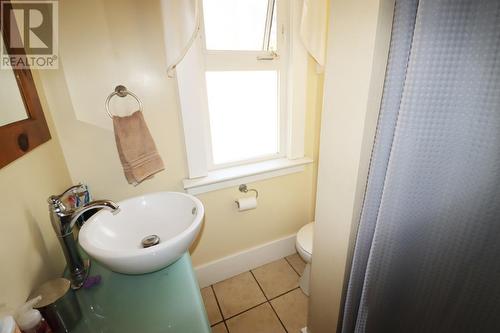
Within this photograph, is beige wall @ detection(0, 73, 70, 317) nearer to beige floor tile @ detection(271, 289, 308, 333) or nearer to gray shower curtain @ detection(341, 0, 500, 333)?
gray shower curtain @ detection(341, 0, 500, 333)

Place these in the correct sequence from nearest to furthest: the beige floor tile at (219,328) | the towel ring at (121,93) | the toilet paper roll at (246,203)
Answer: the towel ring at (121,93) → the beige floor tile at (219,328) → the toilet paper roll at (246,203)

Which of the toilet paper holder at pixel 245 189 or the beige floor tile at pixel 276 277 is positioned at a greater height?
the toilet paper holder at pixel 245 189

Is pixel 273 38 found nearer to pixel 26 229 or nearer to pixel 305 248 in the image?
pixel 305 248

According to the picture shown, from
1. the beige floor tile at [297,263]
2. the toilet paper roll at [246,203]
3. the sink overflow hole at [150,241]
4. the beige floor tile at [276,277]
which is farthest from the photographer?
the beige floor tile at [297,263]

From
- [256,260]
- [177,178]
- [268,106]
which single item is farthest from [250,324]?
[268,106]

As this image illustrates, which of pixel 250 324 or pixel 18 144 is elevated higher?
pixel 18 144

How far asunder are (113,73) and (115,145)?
0.37m

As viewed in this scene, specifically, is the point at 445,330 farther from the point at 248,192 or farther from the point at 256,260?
the point at 256,260

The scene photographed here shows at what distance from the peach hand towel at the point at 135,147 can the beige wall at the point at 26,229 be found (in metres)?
0.28

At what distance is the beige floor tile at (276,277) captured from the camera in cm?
164

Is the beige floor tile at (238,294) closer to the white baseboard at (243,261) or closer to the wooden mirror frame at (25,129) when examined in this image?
the white baseboard at (243,261)

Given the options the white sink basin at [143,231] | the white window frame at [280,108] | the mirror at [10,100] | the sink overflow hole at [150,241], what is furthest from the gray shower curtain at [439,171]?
the mirror at [10,100]

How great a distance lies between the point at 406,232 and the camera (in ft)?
2.31

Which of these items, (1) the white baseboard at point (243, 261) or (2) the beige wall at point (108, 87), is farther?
(1) the white baseboard at point (243, 261)
